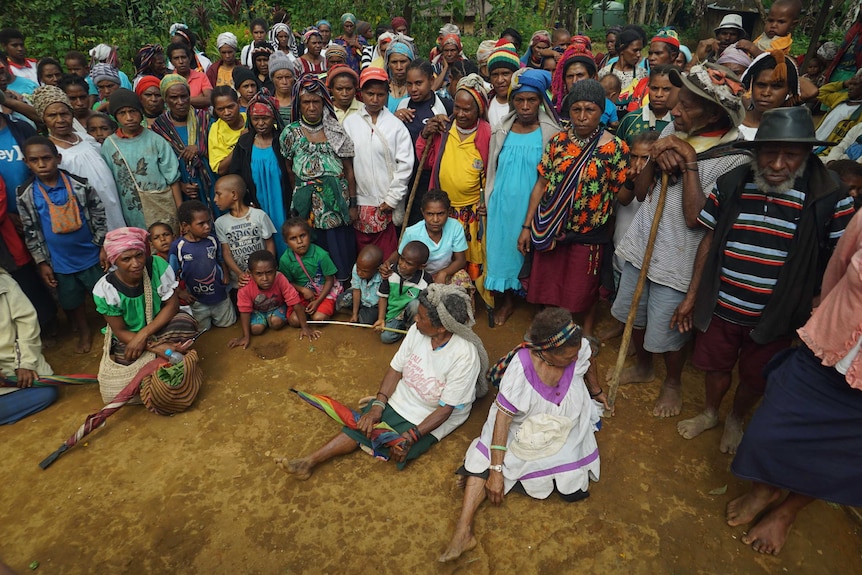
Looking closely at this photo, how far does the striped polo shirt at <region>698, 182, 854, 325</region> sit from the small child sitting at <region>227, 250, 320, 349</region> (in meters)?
3.26

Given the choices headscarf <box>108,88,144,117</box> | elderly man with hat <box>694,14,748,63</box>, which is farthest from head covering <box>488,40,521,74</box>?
headscarf <box>108,88,144,117</box>

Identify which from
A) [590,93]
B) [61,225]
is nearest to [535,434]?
[590,93]

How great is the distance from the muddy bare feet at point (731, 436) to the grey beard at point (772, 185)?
1521mm

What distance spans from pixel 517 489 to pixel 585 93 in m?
2.72

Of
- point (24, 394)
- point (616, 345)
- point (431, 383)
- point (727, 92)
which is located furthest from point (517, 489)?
point (24, 394)

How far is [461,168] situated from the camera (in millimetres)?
4484

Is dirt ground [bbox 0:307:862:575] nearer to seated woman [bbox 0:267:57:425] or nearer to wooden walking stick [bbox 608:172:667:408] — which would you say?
seated woman [bbox 0:267:57:425]

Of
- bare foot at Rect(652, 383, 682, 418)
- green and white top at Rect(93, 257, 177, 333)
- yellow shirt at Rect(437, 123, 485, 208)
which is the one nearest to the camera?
bare foot at Rect(652, 383, 682, 418)

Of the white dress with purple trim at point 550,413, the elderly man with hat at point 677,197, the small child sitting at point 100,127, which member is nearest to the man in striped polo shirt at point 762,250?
the elderly man with hat at point 677,197

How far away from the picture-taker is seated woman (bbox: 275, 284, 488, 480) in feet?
10.2

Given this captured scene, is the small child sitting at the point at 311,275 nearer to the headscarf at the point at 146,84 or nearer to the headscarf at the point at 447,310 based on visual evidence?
the headscarf at the point at 447,310

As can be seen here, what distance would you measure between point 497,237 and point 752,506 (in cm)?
262

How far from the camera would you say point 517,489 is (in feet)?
9.89

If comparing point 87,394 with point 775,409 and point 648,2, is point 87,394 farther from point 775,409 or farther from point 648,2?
point 648,2
